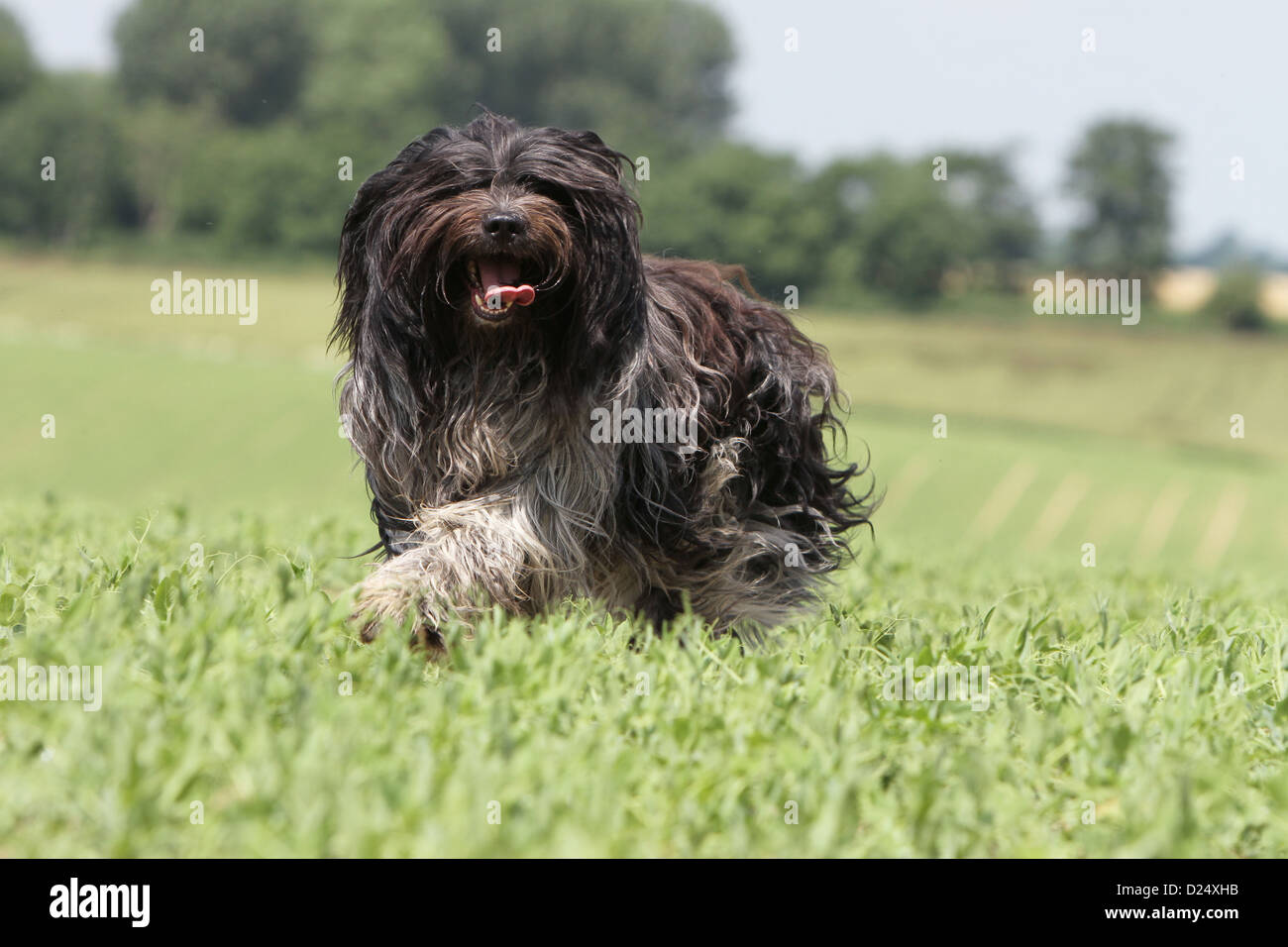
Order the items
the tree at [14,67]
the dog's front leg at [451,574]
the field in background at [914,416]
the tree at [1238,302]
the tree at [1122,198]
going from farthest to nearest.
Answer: the tree at [14,67] < the tree at [1122,198] < the tree at [1238,302] < the field in background at [914,416] < the dog's front leg at [451,574]

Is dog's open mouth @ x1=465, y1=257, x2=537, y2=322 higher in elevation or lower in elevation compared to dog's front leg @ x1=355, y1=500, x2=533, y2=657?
higher

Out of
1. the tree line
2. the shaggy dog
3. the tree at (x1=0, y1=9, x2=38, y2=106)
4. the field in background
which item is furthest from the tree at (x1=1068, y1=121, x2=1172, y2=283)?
the shaggy dog

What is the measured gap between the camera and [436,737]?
3.82 metres

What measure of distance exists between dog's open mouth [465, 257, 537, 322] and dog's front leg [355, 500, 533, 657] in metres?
0.82

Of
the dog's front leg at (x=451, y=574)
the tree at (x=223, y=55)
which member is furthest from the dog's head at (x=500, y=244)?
the tree at (x=223, y=55)

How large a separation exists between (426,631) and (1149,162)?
109985mm

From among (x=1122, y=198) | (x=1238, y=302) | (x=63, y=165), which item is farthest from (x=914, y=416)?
(x=63, y=165)

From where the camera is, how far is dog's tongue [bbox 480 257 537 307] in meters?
5.35

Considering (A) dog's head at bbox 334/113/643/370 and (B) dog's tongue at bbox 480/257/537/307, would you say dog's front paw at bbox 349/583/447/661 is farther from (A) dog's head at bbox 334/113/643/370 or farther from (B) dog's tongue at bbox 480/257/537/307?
(B) dog's tongue at bbox 480/257/537/307

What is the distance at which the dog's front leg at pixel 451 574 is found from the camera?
18.1 feet

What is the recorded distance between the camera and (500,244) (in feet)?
17.3

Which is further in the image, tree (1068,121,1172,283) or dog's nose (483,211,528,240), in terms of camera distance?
tree (1068,121,1172,283)

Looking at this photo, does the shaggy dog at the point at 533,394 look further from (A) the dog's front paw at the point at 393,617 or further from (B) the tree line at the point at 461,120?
(B) the tree line at the point at 461,120

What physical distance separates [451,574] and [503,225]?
1331 mm
